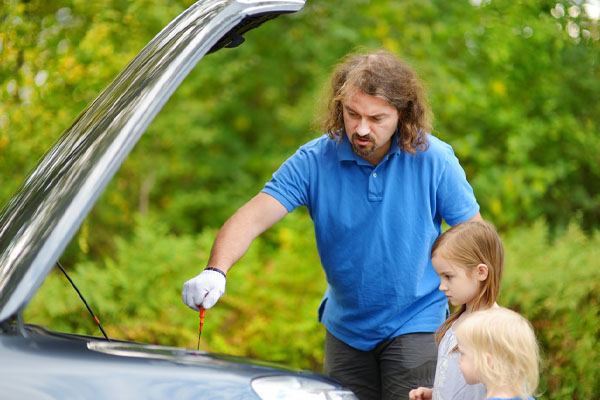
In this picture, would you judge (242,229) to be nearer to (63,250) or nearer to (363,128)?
(363,128)

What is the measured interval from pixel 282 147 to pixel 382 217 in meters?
5.30

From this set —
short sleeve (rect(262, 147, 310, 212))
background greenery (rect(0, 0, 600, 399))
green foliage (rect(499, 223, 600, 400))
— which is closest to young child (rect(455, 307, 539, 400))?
short sleeve (rect(262, 147, 310, 212))

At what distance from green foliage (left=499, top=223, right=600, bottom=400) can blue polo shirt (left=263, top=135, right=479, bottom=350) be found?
67.9 inches

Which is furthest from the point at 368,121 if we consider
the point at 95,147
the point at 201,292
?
the point at 95,147

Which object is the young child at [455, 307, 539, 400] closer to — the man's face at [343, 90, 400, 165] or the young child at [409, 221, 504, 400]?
the young child at [409, 221, 504, 400]

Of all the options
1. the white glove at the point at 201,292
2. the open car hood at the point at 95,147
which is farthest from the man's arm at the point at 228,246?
the open car hood at the point at 95,147

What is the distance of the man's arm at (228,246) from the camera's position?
2.10m

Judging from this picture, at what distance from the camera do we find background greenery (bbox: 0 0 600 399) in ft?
15.1

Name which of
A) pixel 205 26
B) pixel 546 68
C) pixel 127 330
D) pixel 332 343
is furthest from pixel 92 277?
pixel 546 68

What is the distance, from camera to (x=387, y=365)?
2662 millimetres

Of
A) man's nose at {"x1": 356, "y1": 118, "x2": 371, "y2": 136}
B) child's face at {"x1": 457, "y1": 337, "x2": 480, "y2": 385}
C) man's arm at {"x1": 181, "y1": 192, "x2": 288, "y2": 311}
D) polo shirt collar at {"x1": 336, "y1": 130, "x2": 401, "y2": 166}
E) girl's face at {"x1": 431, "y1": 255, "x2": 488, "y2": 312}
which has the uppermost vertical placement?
man's nose at {"x1": 356, "y1": 118, "x2": 371, "y2": 136}

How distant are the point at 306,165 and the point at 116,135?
125 cm

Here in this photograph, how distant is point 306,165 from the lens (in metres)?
2.66

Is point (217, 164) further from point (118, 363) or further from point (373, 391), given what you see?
point (118, 363)
